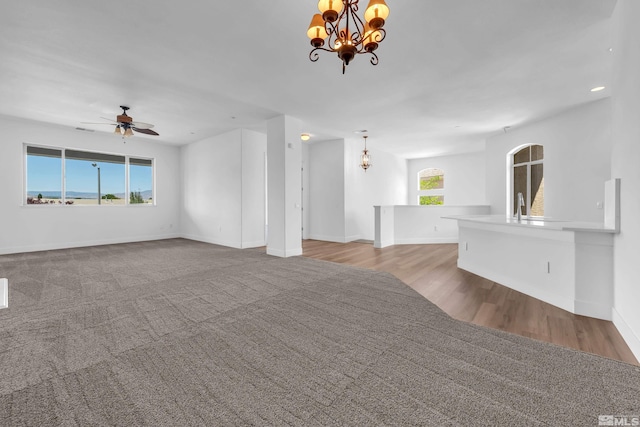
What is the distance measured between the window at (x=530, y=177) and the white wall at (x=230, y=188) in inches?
263

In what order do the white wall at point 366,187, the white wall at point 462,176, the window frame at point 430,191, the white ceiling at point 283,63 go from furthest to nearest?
the window frame at point 430,191, the white wall at point 462,176, the white wall at point 366,187, the white ceiling at point 283,63

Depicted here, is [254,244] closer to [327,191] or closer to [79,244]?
[327,191]

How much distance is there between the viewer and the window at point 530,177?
6.50 m

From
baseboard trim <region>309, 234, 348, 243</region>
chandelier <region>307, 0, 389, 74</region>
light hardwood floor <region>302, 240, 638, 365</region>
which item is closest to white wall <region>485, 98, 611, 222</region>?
light hardwood floor <region>302, 240, 638, 365</region>

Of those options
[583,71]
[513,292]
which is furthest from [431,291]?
[583,71]

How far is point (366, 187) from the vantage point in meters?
8.89

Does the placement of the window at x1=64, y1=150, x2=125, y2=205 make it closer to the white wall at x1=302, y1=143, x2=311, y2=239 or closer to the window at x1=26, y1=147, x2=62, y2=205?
the window at x1=26, y1=147, x2=62, y2=205

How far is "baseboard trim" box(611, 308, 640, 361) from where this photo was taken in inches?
81.9

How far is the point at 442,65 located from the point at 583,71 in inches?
82.1

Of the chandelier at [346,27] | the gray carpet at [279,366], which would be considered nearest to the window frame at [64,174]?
the gray carpet at [279,366]

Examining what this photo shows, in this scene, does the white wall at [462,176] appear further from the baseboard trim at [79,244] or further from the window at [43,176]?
the window at [43,176]

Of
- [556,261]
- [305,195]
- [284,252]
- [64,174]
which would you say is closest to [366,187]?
[305,195]

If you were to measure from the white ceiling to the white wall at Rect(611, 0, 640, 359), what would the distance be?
0.51m

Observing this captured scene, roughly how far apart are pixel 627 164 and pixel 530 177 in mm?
5180
